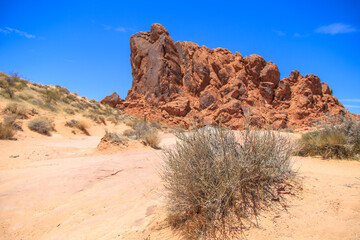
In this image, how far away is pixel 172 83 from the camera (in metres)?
24.0

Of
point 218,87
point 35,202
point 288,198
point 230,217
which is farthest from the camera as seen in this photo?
point 218,87

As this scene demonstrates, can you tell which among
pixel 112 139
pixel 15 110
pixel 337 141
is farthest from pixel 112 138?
pixel 337 141

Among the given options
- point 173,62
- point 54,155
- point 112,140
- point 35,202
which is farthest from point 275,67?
point 35,202

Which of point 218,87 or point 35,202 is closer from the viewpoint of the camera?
point 35,202

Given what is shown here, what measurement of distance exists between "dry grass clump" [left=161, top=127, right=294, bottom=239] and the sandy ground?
0.61 feet

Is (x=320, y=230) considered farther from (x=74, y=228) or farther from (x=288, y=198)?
(x=74, y=228)

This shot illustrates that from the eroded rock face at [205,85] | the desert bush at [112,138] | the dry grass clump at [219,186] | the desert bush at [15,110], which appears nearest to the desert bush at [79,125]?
the desert bush at [15,110]

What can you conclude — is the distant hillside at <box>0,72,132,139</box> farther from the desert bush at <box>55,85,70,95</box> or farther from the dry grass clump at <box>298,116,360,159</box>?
the dry grass clump at <box>298,116,360,159</box>

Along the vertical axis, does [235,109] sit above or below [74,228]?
above

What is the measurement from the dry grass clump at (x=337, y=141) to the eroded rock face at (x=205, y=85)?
48.6 ft

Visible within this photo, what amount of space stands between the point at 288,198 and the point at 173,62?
24.1m

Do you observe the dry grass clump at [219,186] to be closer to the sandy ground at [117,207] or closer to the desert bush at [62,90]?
the sandy ground at [117,207]

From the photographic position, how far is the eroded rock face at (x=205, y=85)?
22266 mm

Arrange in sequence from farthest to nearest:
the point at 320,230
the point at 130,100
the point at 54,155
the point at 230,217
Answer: the point at 130,100 < the point at 54,155 < the point at 230,217 < the point at 320,230
